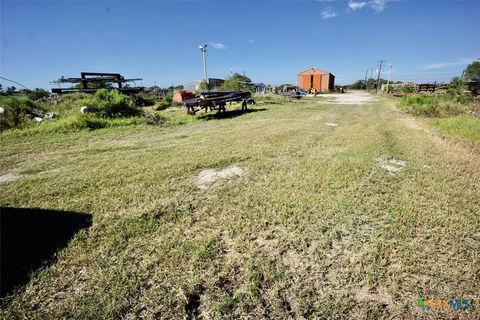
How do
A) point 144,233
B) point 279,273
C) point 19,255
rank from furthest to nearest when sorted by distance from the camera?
point 144,233, point 19,255, point 279,273

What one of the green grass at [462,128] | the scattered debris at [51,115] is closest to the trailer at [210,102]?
the scattered debris at [51,115]

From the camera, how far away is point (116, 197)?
3621mm

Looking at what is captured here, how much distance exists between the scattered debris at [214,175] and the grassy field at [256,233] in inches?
0.8

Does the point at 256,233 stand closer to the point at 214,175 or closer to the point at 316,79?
the point at 214,175

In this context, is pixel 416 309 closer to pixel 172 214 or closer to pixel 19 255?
pixel 172 214

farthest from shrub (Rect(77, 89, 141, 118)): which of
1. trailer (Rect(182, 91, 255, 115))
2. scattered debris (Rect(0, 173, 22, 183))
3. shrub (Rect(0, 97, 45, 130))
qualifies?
scattered debris (Rect(0, 173, 22, 183))

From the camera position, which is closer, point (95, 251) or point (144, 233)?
point (95, 251)

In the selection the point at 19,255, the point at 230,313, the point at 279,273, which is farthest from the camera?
the point at 19,255

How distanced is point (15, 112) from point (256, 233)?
11273 mm

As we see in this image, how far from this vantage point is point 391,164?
4.89m

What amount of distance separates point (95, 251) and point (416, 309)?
2.94m

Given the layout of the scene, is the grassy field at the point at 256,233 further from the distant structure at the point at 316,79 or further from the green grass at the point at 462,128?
the distant structure at the point at 316,79

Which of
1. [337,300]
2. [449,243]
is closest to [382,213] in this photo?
[449,243]

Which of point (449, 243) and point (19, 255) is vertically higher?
point (19, 255)
